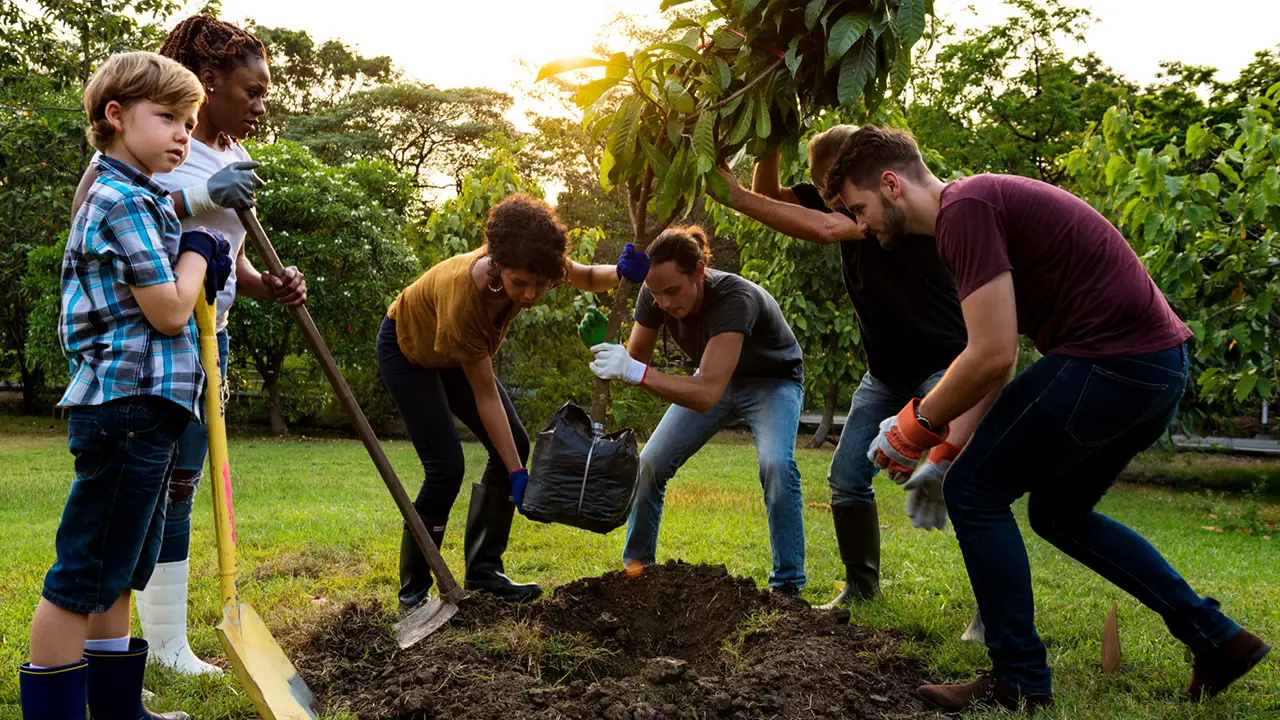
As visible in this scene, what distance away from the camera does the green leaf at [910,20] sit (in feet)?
9.90

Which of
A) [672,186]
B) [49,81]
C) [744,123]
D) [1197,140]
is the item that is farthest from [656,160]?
[49,81]

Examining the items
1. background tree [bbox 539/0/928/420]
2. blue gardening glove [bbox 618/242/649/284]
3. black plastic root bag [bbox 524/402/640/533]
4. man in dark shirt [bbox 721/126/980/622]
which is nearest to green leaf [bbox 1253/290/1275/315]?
man in dark shirt [bbox 721/126/980/622]

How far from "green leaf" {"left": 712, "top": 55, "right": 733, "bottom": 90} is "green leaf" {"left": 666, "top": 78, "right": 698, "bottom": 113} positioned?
5.2 inches

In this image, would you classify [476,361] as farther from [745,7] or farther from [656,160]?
[745,7]

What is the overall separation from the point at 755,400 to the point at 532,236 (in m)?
1.38

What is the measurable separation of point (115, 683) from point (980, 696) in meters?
2.47

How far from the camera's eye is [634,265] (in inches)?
138

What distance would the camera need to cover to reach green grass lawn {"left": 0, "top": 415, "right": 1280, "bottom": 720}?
Answer: 308cm

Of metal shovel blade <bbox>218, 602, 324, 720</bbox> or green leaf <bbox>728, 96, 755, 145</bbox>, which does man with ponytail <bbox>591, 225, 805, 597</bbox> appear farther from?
metal shovel blade <bbox>218, 602, 324, 720</bbox>

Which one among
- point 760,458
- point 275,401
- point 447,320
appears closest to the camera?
point 447,320

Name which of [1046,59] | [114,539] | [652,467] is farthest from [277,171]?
[1046,59]

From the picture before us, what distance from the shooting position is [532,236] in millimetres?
3297

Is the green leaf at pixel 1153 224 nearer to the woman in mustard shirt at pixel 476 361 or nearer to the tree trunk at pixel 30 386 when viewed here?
the woman in mustard shirt at pixel 476 361

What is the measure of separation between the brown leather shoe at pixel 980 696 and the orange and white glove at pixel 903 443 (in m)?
0.68
